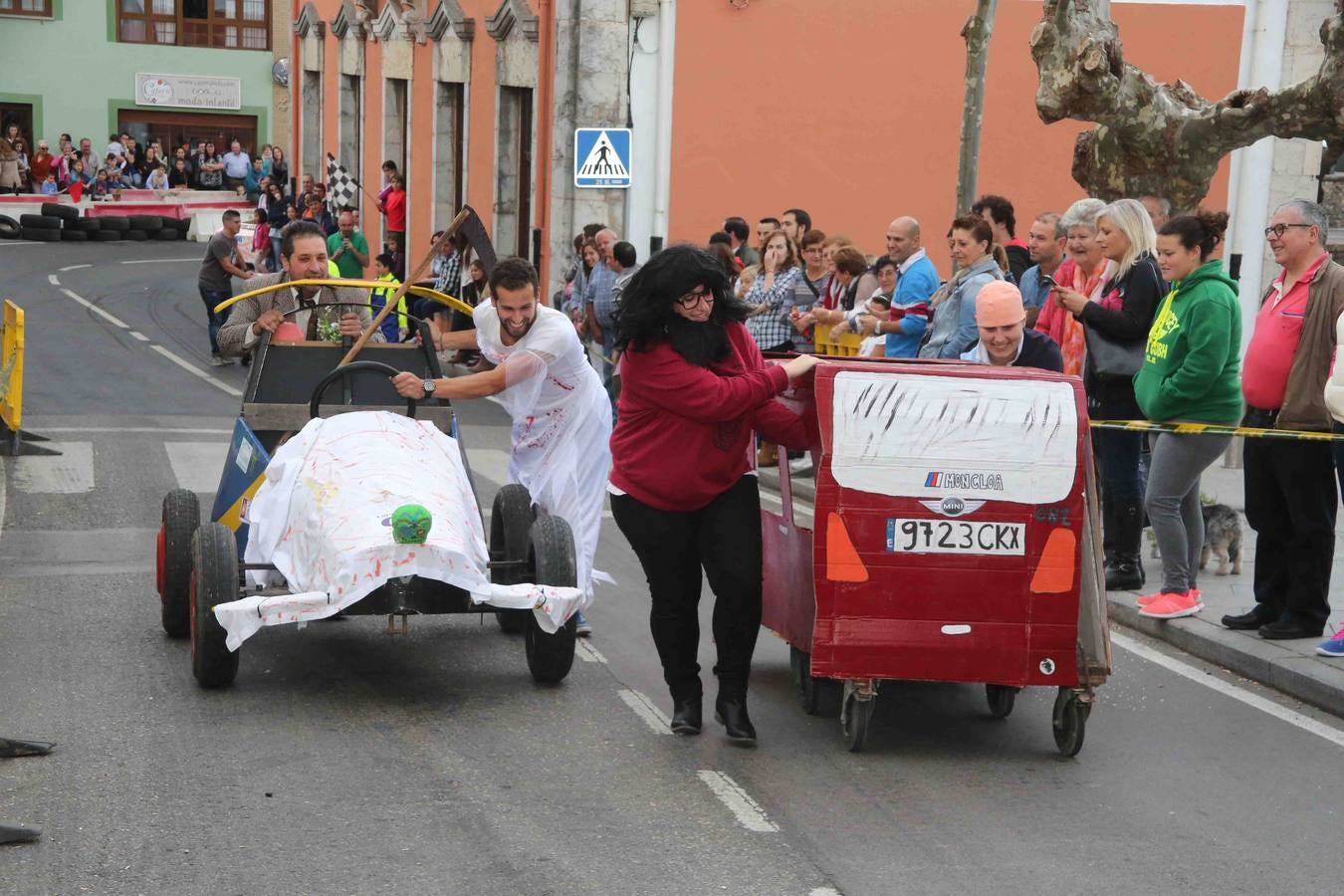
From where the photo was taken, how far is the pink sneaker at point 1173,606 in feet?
28.4

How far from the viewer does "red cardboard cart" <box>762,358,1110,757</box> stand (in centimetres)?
628

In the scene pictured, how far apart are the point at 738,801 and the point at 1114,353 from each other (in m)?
4.30

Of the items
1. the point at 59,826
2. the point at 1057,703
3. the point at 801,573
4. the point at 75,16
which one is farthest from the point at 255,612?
the point at 75,16

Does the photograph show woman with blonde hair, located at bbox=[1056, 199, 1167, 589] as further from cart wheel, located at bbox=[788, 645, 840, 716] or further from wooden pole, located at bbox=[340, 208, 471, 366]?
wooden pole, located at bbox=[340, 208, 471, 366]

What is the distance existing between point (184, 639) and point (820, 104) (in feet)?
45.5

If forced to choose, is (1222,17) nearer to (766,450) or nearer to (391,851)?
(766,450)

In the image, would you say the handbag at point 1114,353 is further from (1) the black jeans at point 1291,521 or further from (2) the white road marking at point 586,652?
(2) the white road marking at point 586,652

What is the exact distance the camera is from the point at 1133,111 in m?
12.3

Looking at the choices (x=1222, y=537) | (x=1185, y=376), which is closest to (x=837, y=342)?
(x=1222, y=537)

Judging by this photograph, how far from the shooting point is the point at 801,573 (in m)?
6.79

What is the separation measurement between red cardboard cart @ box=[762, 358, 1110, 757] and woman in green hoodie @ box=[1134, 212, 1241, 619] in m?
2.13

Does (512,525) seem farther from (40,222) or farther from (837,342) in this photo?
(40,222)

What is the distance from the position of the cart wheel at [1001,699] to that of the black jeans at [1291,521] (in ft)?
6.36

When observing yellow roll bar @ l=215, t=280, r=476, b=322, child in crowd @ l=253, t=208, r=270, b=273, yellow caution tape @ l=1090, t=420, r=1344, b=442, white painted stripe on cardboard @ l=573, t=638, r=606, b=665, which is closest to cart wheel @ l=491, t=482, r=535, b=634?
white painted stripe on cardboard @ l=573, t=638, r=606, b=665
